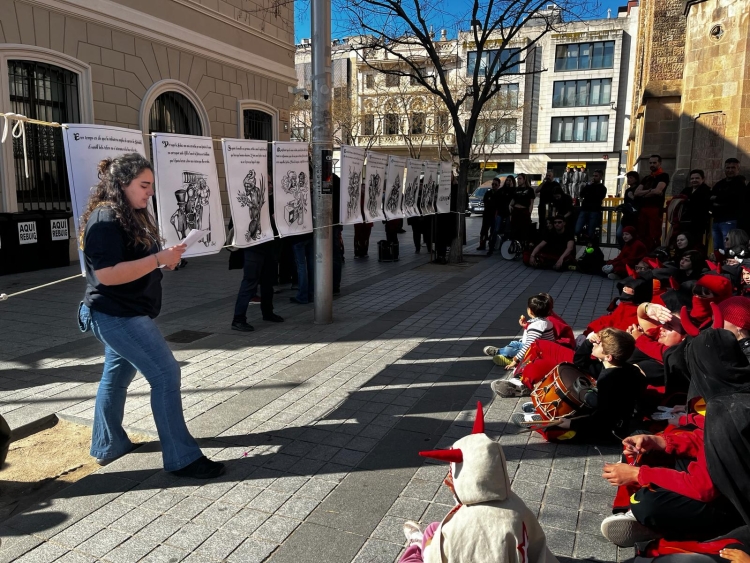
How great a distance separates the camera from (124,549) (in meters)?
2.84

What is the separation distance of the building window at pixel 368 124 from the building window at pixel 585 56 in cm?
1704

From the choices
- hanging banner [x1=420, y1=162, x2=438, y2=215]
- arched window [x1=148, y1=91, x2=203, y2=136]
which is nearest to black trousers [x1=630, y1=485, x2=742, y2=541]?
hanging banner [x1=420, y1=162, x2=438, y2=215]

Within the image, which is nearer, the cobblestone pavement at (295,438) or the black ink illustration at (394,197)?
the cobblestone pavement at (295,438)

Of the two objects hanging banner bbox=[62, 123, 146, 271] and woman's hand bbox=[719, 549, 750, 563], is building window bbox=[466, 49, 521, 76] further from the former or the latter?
woman's hand bbox=[719, 549, 750, 563]

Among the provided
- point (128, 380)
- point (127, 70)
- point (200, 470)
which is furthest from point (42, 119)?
point (200, 470)

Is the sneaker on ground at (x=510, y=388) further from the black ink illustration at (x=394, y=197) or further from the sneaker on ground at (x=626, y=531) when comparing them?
the black ink illustration at (x=394, y=197)

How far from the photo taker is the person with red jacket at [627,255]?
9.86m

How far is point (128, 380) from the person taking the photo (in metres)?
3.71

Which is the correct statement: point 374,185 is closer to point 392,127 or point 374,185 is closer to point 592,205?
point 592,205

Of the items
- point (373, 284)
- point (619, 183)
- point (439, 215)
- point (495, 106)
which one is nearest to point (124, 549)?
point (373, 284)

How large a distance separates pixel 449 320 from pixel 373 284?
9.46 ft

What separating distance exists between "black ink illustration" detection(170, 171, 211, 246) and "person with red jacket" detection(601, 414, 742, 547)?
380 centimetres

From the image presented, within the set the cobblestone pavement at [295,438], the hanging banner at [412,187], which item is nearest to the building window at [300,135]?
the hanging banner at [412,187]

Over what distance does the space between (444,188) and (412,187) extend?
1862mm
